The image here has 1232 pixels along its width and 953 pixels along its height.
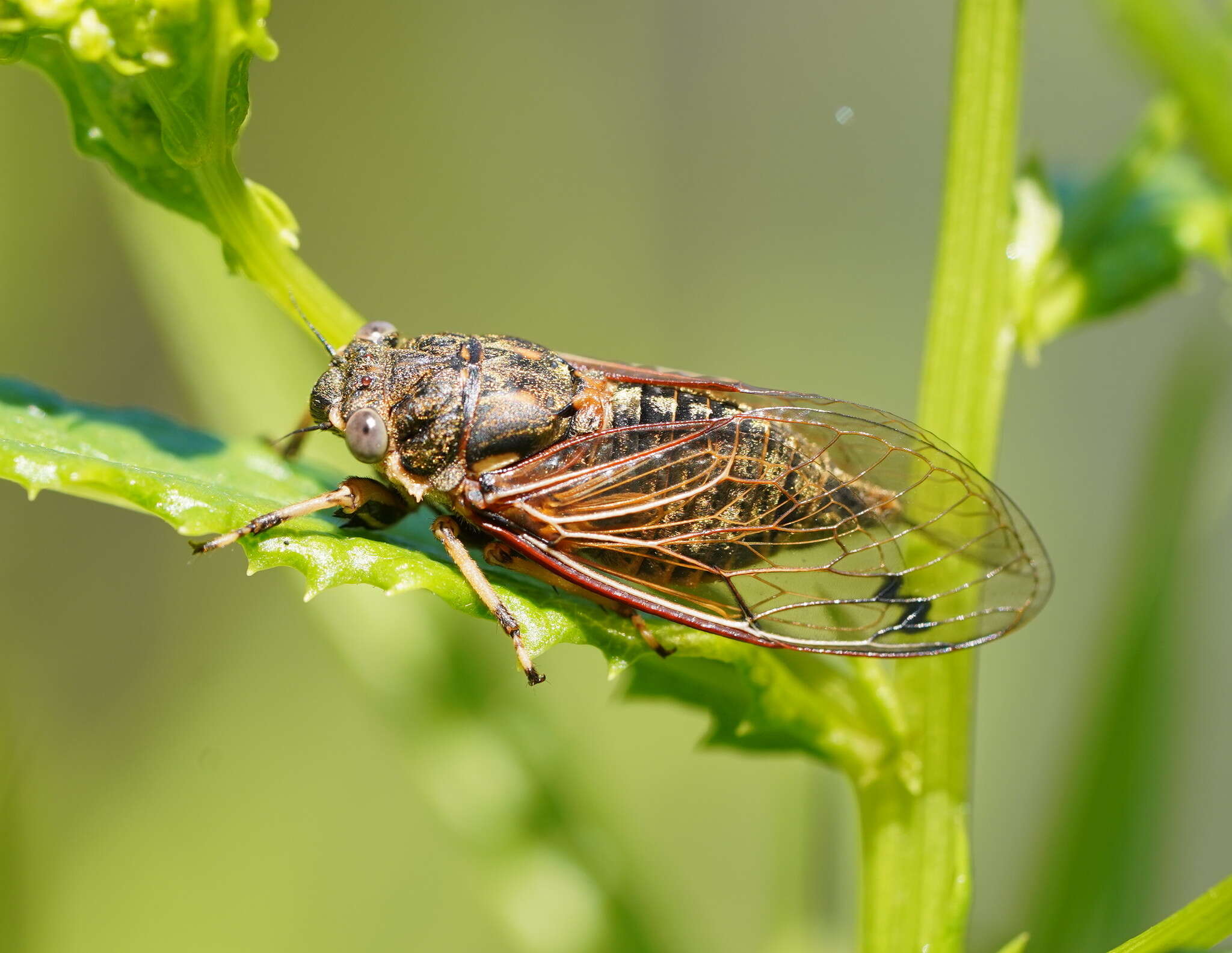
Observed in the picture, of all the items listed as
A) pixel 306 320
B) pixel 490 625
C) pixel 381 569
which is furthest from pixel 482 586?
pixel 490 625

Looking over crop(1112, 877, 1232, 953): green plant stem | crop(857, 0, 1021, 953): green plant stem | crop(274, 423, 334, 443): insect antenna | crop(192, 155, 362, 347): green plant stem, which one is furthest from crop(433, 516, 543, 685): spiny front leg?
crop(1112, 877, 1232, 953): green plant stem

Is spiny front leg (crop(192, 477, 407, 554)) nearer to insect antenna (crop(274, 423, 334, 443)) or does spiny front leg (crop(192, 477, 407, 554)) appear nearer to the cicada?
the cicada

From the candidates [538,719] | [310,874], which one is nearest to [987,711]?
[538,719]

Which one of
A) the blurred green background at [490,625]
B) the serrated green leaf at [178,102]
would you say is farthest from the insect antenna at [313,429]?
the serrated green leaf at [178,102]

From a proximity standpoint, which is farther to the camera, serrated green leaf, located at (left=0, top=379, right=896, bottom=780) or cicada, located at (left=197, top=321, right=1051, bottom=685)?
cicada, located at (left=197, top=321, right=1051, bottom=685)

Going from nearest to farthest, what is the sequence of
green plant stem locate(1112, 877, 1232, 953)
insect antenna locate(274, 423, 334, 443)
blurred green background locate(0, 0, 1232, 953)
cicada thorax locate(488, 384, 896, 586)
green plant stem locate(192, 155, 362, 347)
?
green plant stem locate(1112, 877, 1232, 953) → green plant stem locate(192, 155, 362, 347) → cicada thorax locate(488, 384, 896, 586) → insect antenna locate(274, 423, 334, 443) → blurred green background locate(0, 0, 1232, 953)

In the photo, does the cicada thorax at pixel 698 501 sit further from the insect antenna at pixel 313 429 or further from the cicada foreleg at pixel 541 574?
the insect antenna at pixel 313 429

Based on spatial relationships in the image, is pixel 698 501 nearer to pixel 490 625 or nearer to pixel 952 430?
pixel 952 430
